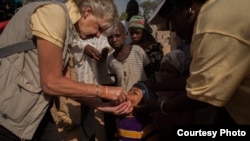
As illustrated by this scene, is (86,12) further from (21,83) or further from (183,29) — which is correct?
(183,29)

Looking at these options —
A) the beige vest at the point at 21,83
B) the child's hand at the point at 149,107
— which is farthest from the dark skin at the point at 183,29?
the beige vest at the point at 21,83

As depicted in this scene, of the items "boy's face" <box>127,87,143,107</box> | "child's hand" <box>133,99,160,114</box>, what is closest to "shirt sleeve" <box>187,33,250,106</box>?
"child's hand" <box>133,99,160,114</box>

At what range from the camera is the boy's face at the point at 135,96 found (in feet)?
8.64

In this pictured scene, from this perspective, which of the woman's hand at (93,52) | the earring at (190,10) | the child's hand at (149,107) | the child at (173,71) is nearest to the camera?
the earring at (190,10)

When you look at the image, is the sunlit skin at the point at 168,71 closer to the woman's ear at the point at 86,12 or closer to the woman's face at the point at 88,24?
the woman's face at the point at 88,24

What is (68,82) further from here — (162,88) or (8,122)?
(162,88)

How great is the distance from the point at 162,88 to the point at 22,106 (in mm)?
1150

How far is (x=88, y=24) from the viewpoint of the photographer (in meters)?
2.52

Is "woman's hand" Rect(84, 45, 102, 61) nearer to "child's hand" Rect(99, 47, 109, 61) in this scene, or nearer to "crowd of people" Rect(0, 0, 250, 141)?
"child's hand" Rect(99, 47, 109, 61)

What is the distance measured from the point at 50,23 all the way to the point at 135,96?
0.90 meters

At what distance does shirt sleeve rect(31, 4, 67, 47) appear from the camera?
2066mm

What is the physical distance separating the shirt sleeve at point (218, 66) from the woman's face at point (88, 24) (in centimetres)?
94

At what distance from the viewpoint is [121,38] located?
447cm

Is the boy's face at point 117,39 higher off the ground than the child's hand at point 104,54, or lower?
higher
